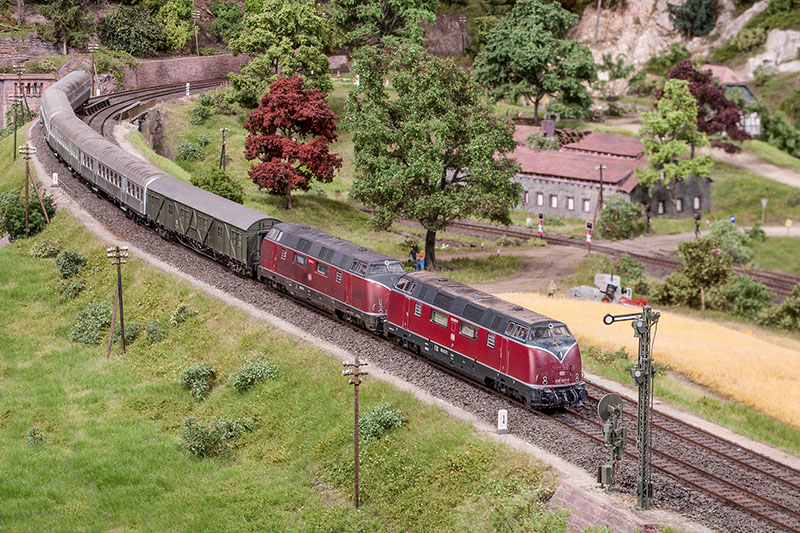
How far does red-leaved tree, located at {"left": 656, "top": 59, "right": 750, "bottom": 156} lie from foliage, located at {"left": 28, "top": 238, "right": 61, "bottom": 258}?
214 feet

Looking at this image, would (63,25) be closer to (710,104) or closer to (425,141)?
(425,141)

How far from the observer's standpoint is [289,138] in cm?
6806

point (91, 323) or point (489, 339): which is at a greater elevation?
point (489, 339)

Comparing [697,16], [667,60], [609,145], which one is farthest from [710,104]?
[697,16]

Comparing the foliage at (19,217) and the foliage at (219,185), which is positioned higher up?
the foliage at (219,185)

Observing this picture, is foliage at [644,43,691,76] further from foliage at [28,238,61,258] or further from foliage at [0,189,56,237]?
foliage at [28,238,61,258]

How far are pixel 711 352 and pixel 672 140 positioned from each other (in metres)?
44.4

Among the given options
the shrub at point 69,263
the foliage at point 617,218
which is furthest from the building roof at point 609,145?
the shrub at point 69,263

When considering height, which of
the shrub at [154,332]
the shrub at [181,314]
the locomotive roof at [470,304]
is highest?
the locomotive roof at [470,304]

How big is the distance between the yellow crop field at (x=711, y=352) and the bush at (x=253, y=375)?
15.2 metres

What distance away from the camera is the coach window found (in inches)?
1420

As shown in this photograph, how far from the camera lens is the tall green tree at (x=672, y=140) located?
8569 centimetres

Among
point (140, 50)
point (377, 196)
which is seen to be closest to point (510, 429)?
point (377, 196)

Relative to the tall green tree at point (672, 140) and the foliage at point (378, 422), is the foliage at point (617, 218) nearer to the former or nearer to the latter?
the tall green tree at point (672, 140)
